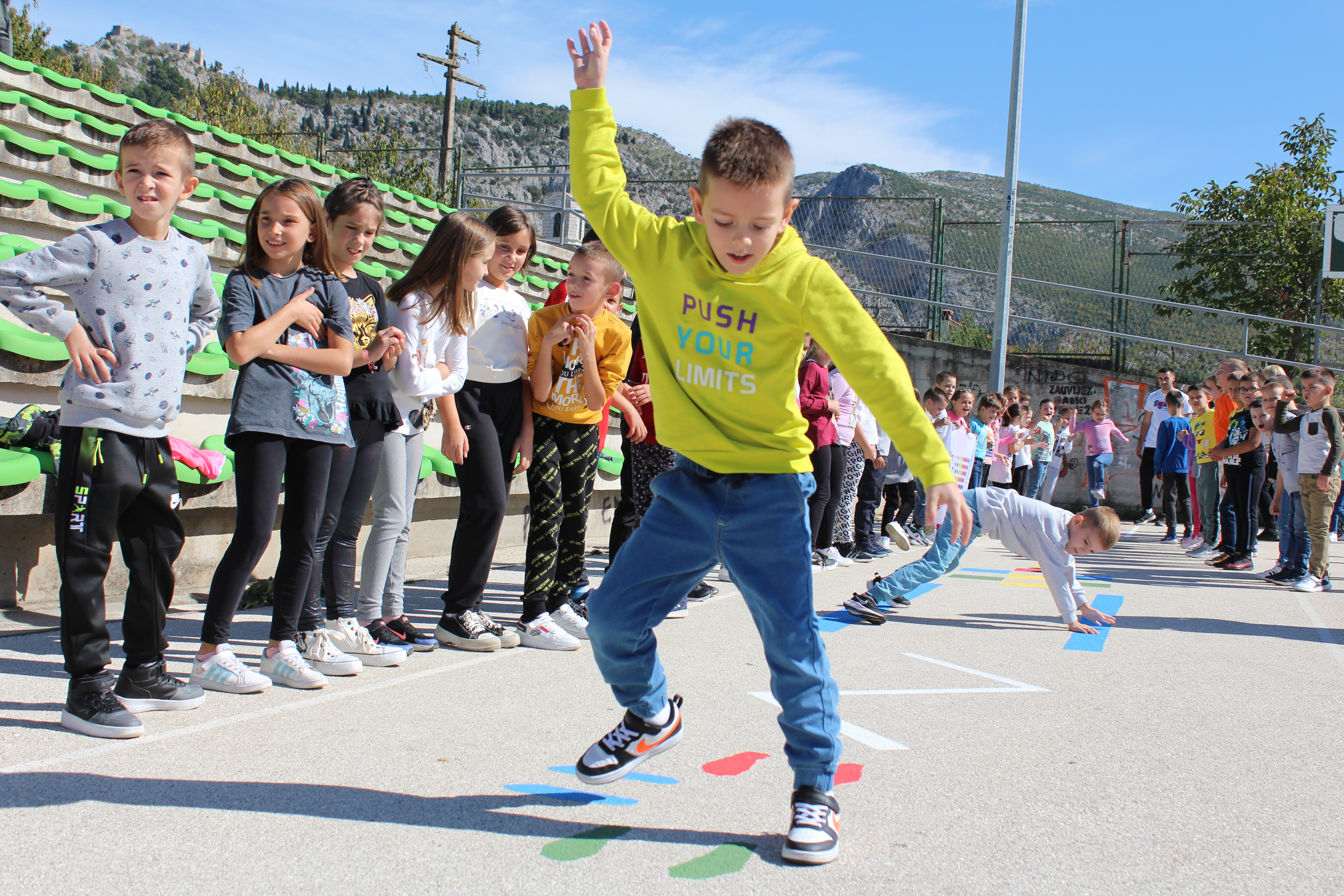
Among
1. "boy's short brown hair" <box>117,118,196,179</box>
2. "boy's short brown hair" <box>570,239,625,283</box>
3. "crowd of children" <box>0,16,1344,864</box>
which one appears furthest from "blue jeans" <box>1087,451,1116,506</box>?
"boy's short brown hair" <box>117,118,196,179</box>

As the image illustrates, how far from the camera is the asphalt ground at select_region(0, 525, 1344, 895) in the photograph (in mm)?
2223

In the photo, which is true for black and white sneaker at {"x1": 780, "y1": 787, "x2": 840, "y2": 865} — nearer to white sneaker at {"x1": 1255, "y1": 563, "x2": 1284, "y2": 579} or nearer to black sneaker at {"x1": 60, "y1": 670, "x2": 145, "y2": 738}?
black sneaker at {"x1": 60, "y1": 670, "x2": 145, "y2": 738}

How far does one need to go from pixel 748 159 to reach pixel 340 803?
6.43 feet

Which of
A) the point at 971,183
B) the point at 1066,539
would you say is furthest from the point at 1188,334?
the point at 971,183

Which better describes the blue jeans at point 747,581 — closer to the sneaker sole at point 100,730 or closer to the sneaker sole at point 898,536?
the sneaker sole at point 100,730

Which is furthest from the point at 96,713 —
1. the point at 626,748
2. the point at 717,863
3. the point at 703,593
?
the point at 703,593

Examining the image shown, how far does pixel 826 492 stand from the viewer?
294 inches

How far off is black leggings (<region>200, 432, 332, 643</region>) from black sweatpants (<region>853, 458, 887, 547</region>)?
20.4ft

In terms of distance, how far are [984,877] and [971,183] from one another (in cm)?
11385

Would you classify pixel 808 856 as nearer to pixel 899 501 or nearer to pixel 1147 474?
pixel 899 501

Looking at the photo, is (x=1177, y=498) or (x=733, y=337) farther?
(x=1177, y=498)

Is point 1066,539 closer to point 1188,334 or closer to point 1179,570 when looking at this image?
point 1179,570

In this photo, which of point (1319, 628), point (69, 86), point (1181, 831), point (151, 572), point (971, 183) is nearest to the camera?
point (1181, 831)

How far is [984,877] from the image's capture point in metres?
2.29
